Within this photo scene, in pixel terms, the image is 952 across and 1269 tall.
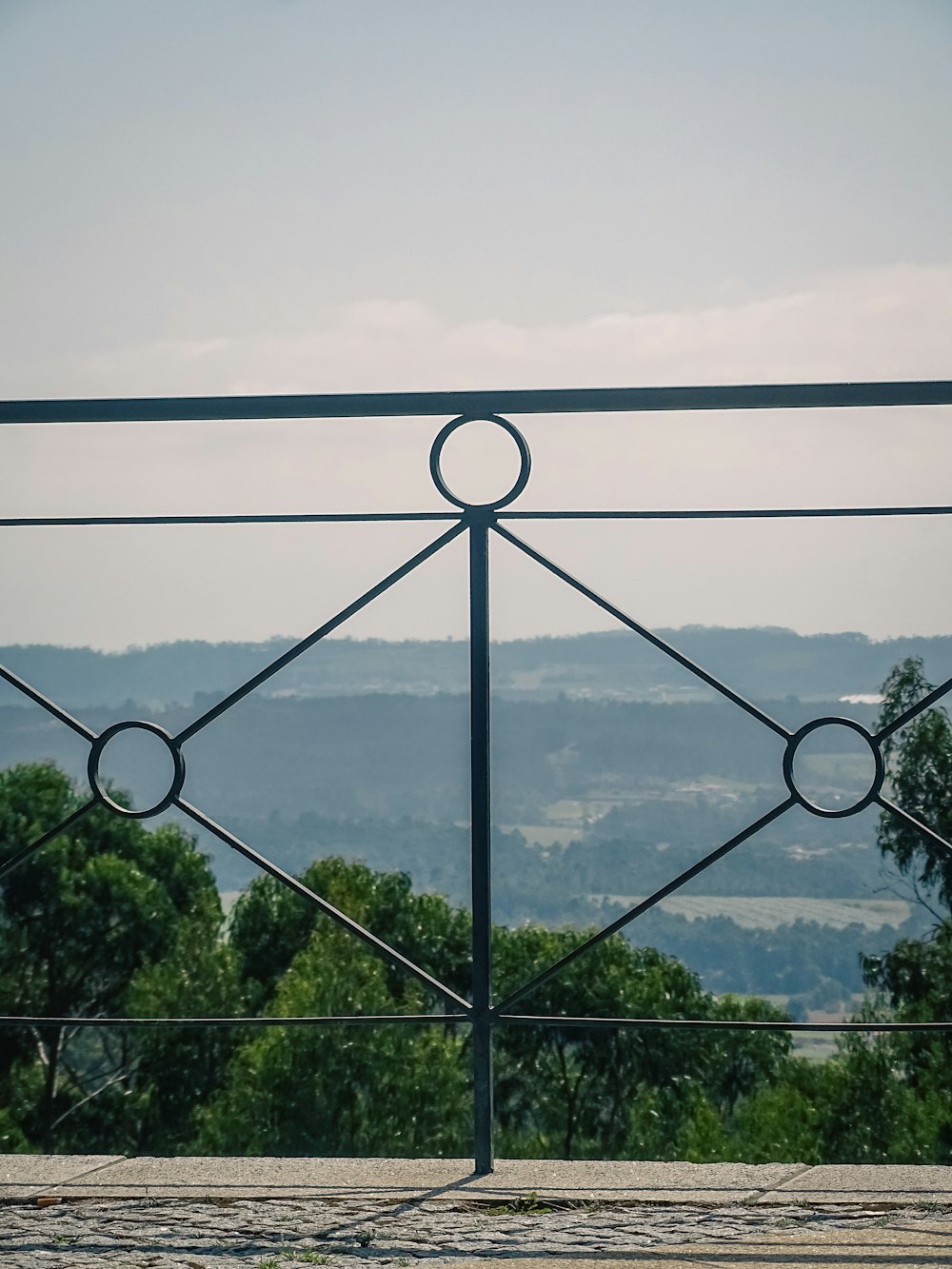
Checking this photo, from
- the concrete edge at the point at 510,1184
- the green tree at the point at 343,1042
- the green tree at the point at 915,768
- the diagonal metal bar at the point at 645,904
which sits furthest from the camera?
the green tree at the point at 343,1042

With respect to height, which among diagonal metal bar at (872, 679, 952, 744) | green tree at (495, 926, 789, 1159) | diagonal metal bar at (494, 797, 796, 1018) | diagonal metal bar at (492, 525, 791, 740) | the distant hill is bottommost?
green tree at (495, 926, 789, 1159)

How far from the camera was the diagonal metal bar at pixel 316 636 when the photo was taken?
166 cm

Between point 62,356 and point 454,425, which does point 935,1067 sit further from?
point 62,356

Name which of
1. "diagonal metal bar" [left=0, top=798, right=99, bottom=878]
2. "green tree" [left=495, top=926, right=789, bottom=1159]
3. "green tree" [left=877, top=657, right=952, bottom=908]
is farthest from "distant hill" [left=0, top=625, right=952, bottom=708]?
"diagonal metal bar" [left=0, top=798, right=99, bottom=878]

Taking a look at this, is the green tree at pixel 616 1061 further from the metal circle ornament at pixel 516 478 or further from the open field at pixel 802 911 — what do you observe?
the metal circle ornament at pixel 516 478

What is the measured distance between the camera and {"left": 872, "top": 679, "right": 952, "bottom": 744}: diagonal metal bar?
1.57 m

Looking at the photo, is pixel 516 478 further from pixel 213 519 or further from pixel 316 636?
pixel 213 519

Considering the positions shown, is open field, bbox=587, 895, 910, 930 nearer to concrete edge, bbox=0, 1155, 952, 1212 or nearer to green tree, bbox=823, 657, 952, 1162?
green tree, bbox=823, 657, 952, 1162

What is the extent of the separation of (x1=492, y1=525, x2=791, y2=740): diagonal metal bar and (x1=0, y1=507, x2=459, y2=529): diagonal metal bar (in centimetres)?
16

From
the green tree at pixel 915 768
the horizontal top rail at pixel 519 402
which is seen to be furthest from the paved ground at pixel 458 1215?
the green tree at pixel 915 768

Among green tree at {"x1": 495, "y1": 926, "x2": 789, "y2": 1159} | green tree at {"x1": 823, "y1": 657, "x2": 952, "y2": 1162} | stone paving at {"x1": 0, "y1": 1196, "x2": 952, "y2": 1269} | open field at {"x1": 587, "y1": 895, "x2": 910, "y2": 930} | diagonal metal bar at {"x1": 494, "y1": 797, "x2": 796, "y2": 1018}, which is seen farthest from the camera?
green tree at {"x1": 495, "y1": 926, "x2": 789, "y2": 1159}

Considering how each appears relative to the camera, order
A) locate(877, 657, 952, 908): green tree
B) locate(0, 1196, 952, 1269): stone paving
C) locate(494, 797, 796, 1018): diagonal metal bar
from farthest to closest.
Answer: locate(877, 657, 952, 908): green tree → locate(494, 797, 796, 1018): diagonal metal bar → locate(0, 1196, 952, 1269): stone paving

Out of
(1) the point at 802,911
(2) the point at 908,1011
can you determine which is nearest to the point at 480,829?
(2) the point at 908,1011

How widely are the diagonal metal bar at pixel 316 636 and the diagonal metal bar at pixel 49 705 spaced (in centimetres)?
13
